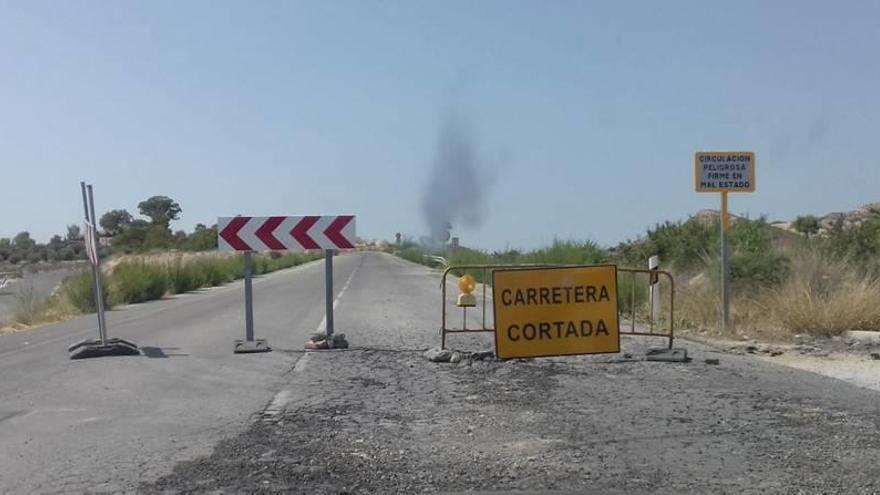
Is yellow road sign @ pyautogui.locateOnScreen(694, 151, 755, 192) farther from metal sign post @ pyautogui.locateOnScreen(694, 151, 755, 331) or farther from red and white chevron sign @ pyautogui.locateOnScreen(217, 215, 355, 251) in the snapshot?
red and white chevron sign @ pyautogui.locateOnScreen(217, 215, 355, 251)

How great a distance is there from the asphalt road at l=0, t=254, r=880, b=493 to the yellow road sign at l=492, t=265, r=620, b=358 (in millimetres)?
266

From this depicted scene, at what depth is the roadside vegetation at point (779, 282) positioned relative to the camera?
50.5 feet

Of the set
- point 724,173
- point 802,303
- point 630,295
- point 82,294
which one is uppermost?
point 724,173

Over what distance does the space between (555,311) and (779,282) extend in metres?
7.63

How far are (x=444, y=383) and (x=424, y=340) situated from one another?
15.1ft

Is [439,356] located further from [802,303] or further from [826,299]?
[826,299]

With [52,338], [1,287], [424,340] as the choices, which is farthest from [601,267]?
[1,287]

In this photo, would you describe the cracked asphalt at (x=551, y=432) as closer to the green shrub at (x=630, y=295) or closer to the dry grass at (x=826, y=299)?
the dry grass at (x=826, y=299)

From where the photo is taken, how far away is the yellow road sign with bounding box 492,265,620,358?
12.5 meters

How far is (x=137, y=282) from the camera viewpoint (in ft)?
105

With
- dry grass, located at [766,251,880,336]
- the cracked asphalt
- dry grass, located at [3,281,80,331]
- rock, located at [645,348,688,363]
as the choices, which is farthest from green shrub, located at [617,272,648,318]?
dry grass, located at [3,281,80,331]

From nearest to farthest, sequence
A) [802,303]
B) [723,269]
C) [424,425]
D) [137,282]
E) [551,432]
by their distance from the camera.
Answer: [551,432]
[424,425]
[802,303]
[723,269]
[137,282]

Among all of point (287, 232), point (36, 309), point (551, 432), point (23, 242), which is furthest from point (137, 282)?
point (23, 242)

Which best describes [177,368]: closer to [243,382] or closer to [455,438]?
[243,382]
